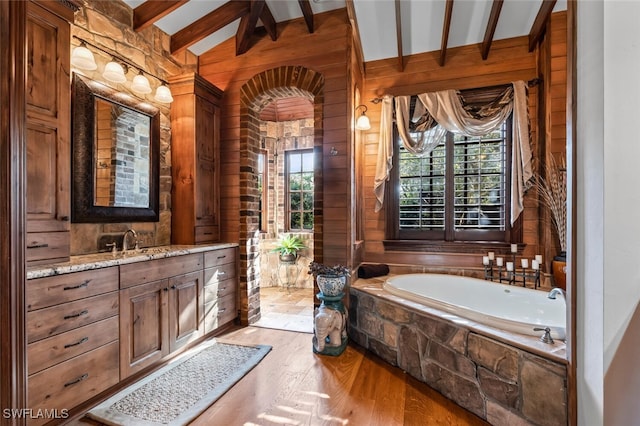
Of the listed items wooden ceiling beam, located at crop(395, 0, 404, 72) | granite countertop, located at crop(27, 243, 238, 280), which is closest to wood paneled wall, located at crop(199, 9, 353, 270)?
wooden ceiling beam, located at crop(395, 0, 404, 72)

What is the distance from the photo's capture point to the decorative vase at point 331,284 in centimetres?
265

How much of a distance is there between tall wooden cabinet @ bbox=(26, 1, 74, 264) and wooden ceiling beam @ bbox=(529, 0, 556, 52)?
377 cm

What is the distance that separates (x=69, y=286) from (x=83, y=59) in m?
1.60

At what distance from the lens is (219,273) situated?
306 cm

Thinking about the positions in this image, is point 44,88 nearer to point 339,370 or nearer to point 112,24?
point 112,24

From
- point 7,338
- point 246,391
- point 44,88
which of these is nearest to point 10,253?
point 7,338

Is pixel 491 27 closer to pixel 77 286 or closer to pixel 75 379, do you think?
pixel 77 286

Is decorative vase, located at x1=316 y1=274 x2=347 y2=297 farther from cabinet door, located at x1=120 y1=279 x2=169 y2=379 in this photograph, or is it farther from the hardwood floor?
cabinet door, located at x1=120 y1=279 x2=169 y2=379

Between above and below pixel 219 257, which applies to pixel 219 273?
below

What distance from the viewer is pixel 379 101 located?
3582 mm

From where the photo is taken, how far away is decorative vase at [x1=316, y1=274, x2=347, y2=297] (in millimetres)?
2650

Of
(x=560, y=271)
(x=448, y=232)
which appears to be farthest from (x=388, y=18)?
(x=560, y=271)

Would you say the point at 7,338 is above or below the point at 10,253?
below

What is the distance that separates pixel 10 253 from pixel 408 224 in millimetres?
3274
